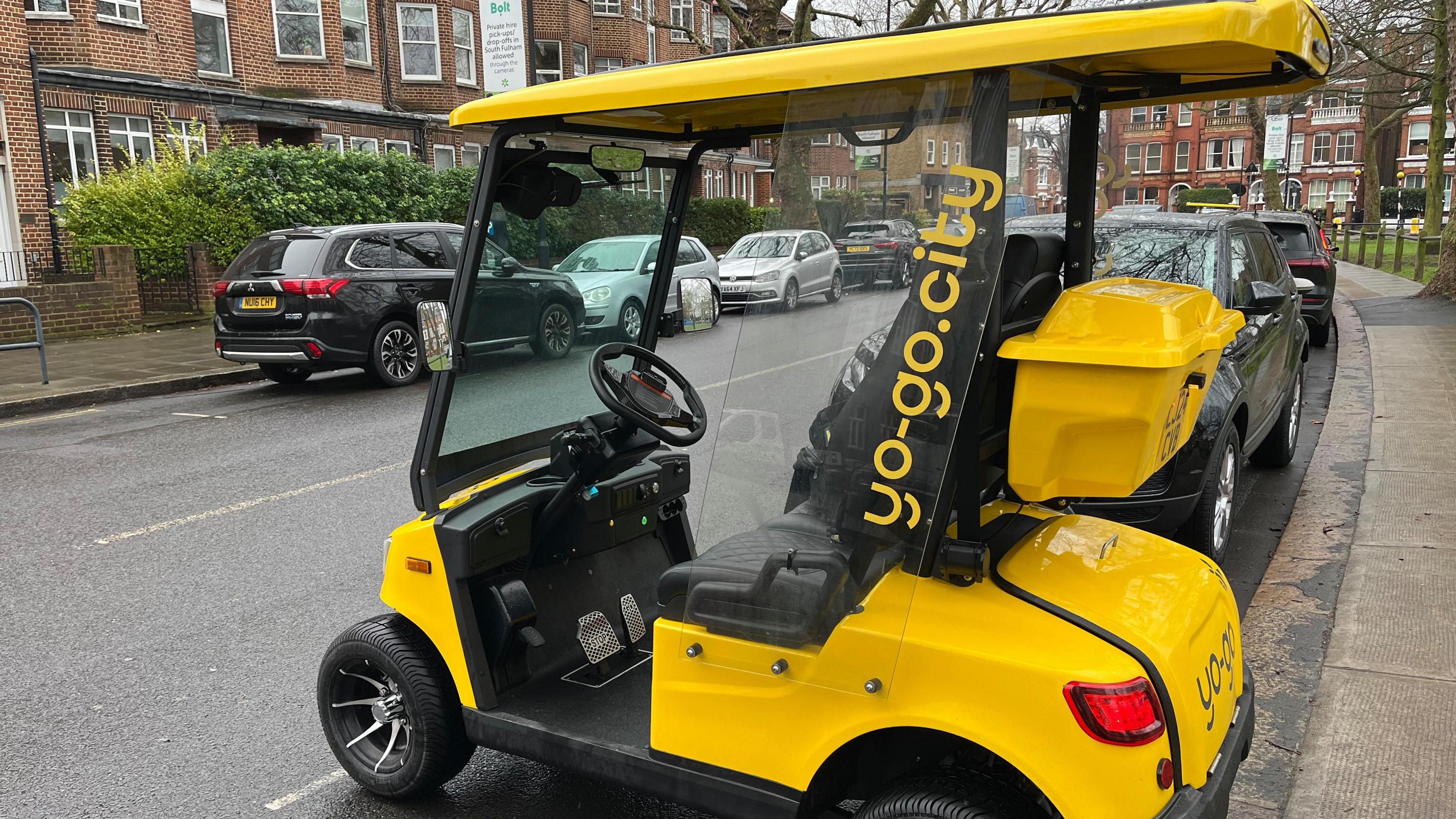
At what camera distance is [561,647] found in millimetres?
3361

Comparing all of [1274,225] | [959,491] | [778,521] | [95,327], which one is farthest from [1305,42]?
[95,327]

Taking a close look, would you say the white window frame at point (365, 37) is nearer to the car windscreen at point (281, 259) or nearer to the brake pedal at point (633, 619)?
the car windscreen at point (281, 259)

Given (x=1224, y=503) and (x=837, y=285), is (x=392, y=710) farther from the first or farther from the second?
(x=1224, y=503)

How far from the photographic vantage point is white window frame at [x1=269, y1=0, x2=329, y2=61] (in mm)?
Answer: 24266

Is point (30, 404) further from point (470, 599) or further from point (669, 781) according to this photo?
point (669, 781)

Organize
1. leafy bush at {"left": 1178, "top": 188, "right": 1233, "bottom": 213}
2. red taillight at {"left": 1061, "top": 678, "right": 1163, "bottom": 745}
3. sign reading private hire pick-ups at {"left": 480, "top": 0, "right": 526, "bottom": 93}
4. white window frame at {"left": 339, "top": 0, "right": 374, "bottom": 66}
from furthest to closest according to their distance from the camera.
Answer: leafy bush at {"left": 1178, "top": 188, "right": 1233, "bottom": 213}, white window frame at {"left": 339, "top": 0, "right": 374, "bottom": 66}, sign reading private hire pick-ups at {"left": 480, "top": 0, "right": 526, "bottom": 93}, red taillight at {"left": 1061, "top": 678, "right": 1163, "bottom": 745}

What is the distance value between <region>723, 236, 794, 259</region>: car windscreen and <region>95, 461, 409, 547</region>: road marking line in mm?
5290

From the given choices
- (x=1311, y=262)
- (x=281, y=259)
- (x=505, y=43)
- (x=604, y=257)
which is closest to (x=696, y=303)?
(x=604, y=257)

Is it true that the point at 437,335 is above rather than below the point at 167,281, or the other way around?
above

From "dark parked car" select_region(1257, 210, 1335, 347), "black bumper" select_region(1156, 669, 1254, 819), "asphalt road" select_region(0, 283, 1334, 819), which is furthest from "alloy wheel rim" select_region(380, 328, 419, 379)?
"dark parked car" select_region(1257, 210, 1335, 347)

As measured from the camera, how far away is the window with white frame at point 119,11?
64.5ft

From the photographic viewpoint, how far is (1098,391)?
2.13 meters

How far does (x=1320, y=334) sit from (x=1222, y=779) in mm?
13860

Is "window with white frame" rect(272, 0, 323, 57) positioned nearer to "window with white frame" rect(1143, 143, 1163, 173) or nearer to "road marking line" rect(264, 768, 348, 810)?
"window with white frame" rect(1143, 143, 1163, 173)
